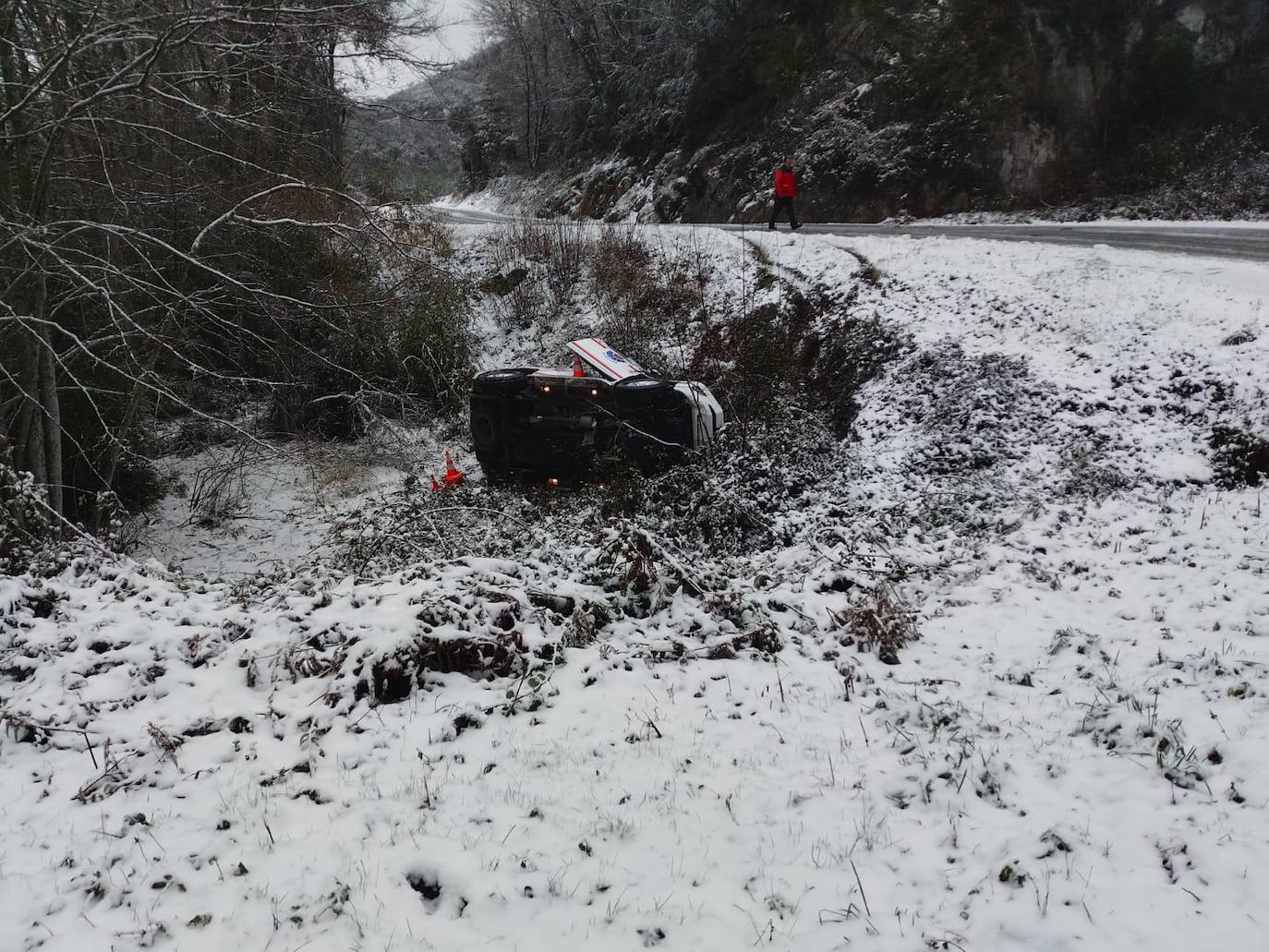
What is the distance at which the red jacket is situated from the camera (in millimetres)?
17766

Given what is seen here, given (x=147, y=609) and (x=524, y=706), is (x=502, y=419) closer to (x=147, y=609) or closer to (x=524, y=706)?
(x=147, y=609)

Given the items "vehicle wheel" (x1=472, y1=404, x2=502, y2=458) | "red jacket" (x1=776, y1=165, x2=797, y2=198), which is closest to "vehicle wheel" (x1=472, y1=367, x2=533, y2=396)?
"vehicle wheel" (x1=472, y1=404, x2=502, y2=458)

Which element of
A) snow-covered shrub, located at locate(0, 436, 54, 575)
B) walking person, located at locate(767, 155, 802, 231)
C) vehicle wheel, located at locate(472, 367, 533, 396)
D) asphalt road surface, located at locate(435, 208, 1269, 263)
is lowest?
snow-covered shrub, located at locate(0, 436, 54, 575)

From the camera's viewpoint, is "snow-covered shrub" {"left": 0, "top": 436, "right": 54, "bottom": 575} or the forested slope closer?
"snow-covered shrub" {"left": 0, "top": 436, "right": 54, "bottom": 575}

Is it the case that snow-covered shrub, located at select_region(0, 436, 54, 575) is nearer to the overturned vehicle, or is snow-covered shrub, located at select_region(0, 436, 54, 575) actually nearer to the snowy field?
the snowy field

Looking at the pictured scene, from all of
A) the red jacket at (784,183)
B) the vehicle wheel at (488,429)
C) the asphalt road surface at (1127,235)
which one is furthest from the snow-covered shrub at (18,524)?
the red jacket at (784,183)

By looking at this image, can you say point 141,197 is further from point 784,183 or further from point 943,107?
point 943,107

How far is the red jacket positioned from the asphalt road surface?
3.61 feet

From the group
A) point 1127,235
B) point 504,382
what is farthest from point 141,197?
point 1127,235

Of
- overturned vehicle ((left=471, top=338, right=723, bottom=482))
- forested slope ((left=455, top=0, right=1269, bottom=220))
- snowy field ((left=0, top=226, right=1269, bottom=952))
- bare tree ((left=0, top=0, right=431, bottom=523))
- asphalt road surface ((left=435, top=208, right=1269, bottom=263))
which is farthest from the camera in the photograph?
forested slope ((left=455, top=0, right=1269, bottom=220))

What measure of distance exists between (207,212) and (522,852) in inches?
357

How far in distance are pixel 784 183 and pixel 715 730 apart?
54.2 feet

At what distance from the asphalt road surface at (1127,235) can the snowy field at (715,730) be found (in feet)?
11.6

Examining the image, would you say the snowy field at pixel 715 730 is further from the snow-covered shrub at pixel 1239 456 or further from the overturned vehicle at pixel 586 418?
the overturned vehicle at pixel 586 418
